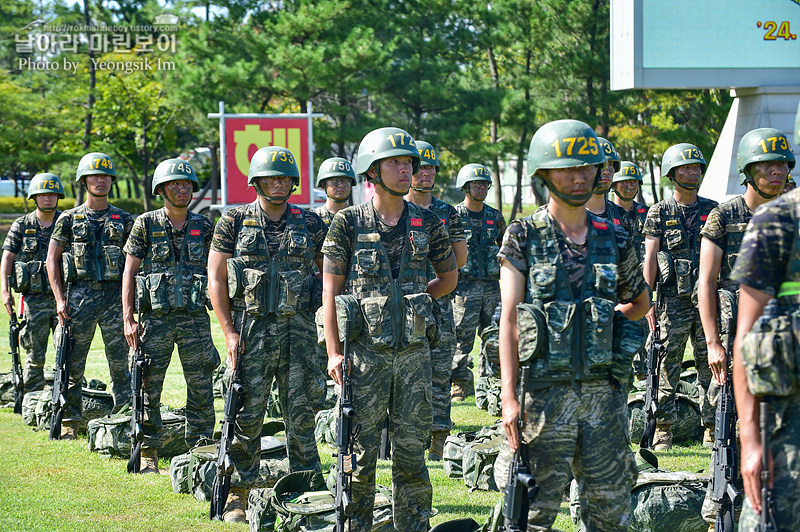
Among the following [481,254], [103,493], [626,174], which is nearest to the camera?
[103,493]

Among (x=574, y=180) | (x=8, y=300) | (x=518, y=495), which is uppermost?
(x=574, y=180)

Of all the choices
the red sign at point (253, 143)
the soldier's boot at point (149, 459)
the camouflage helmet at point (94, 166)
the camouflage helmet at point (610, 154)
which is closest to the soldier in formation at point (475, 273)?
the camouflage helmet at point (610, 154)

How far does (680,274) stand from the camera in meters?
8.78

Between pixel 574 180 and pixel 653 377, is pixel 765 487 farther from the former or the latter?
pixel 653 377

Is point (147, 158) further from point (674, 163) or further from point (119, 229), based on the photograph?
point (674, 163)

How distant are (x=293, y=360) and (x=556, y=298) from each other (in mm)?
2999

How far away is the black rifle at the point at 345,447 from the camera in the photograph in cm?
582

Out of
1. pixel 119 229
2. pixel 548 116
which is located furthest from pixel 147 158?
pixel 119 229

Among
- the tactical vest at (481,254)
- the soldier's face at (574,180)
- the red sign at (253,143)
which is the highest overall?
the red sign at (253,143)

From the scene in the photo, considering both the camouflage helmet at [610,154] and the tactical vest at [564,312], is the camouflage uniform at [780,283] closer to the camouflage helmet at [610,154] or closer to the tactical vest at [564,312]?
the tactical vest at [564,312]

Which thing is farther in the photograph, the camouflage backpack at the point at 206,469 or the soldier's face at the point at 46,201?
the soldier's face at the point at 46,201

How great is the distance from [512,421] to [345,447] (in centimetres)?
142

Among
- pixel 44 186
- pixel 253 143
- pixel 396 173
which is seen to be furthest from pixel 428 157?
pixel 253 143

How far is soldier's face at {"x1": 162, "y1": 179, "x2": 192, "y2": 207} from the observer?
28.5ft
